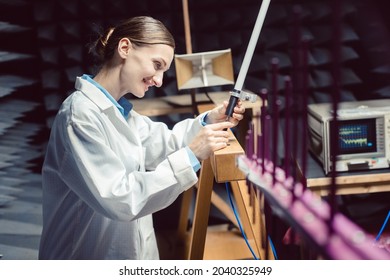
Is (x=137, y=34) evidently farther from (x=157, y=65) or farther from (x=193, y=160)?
(x=193, y=160)

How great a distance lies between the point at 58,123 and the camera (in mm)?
1074

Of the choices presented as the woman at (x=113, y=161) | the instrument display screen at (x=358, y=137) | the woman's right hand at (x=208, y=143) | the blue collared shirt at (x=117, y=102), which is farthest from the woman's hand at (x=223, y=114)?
the instrument display screen at (x=358, y=137)

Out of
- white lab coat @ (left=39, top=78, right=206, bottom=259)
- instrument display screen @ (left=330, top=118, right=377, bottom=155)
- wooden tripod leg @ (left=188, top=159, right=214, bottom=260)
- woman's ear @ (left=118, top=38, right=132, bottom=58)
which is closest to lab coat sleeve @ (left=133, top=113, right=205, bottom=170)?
white lab coat @ (left=39, top=78, right=206, bottom=259)

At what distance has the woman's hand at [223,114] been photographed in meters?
1.16

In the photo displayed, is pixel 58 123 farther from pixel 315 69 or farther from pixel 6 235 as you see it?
pixel 315 69

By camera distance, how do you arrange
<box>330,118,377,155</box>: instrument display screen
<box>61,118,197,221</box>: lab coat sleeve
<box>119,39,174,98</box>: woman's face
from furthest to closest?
<box>330,118,377,155</box>: instrument display screen < <box>119,39,174,98</box>: woman's face < <box>61,118,197,221</box>: lab coat sleeve

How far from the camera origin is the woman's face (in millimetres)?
1129

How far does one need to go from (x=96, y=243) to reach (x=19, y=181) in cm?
74

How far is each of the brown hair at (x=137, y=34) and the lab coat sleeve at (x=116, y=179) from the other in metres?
0.24

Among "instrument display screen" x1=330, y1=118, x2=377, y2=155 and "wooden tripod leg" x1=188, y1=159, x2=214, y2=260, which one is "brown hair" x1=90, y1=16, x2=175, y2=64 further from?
"instrument display screen" x1=330, y1=118, x2=377, y2=155

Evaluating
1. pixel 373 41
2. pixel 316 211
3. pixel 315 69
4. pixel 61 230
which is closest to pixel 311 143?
pixel 315 69

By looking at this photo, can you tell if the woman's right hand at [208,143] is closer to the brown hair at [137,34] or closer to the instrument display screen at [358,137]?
the brown hair at [137,34]

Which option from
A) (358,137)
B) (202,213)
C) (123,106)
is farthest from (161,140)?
(358,137)

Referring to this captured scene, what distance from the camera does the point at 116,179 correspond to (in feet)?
3.29
